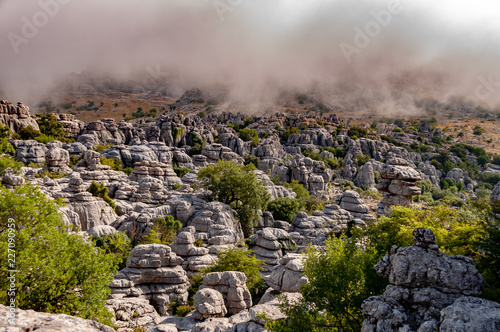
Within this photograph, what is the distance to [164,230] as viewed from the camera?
78.6ft

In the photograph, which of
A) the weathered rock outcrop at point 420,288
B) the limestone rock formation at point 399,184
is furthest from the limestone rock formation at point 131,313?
the limestone rock formation at point 399,184

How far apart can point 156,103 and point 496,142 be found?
13949 centimetres

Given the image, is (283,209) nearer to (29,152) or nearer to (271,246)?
(271,246)

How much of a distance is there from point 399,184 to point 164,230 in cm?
2076

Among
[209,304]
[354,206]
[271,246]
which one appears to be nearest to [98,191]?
[271,246]

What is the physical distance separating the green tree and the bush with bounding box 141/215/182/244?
6.61 m

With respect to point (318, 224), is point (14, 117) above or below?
above

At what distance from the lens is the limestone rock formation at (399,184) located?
1104 inches

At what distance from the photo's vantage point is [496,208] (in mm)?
11555

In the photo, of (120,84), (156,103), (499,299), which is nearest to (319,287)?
(499,299)

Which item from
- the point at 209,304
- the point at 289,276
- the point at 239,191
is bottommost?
the point at 209,304

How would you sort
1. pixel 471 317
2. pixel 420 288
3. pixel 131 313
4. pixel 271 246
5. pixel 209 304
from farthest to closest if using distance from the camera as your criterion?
pixel 271 246
pixel 131 313
pixel 209 304
pixel 420 288
pixel 471 317

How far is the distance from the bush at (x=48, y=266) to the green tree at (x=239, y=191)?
1983cm

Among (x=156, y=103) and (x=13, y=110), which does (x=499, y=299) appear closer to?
(x=13, y=110)
